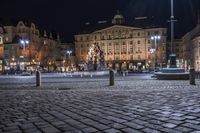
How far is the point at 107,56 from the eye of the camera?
114188 mm

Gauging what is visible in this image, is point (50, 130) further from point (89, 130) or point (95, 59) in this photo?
point (95, 59)

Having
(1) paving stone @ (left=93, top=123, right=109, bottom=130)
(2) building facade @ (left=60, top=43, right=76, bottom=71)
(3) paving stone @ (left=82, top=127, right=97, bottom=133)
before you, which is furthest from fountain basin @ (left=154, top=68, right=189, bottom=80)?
(2) building facade @ (left=60, top=43, right=76, bottom=71)

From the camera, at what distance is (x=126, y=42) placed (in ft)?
368

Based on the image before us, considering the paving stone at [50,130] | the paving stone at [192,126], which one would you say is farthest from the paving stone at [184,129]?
the paving stone at [50,130]

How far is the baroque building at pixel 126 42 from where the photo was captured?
107 metres

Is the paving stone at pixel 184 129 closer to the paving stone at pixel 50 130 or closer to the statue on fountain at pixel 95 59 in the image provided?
the paving stone at pixel 50 130

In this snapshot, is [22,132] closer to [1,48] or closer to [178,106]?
[178,106]

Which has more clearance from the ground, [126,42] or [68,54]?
[126,42]

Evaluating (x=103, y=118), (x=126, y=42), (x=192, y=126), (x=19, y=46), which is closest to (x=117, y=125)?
(x=103, y=118)

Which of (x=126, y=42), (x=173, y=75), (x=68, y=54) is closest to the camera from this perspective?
(x=173, y=75)

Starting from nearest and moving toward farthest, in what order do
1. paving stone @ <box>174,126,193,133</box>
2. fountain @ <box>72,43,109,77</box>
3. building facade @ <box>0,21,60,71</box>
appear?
1. paving stone @ <box>174,126,193,133</box>
2. fountain @ <box>72,43,109,77</box>
3. building facade @ <box>0,21,60,71</box>

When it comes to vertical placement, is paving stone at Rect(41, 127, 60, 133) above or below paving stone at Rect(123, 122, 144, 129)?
below

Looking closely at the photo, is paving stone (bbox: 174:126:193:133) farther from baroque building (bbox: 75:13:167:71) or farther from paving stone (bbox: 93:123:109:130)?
baroque building (bbox: 75:13:167:71)

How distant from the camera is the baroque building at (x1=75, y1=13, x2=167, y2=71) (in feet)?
350
